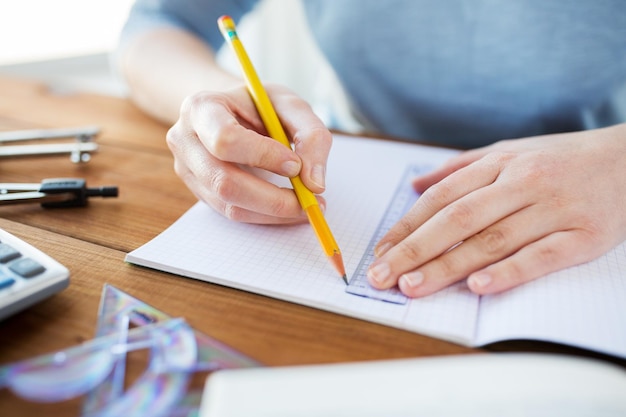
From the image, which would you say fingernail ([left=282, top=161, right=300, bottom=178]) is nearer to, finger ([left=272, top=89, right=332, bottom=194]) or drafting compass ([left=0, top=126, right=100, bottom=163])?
finger ([left=272, top=89, right=332, bottom=194])

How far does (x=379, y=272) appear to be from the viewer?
418 mm

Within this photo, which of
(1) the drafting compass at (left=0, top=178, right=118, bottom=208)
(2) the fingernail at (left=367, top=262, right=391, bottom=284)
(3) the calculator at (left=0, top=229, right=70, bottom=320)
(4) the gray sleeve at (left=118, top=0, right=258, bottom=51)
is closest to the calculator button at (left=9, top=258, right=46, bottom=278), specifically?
(3) the calculator at (left=0, top=229, right=70, bottom=320)

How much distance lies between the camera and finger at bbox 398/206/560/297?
0.41 metres

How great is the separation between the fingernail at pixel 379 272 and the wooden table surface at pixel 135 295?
0.05 metres

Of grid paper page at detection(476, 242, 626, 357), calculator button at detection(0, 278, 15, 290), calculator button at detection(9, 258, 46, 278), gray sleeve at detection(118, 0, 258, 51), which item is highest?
gray sleeve at detection(118, 0, 258, 51)

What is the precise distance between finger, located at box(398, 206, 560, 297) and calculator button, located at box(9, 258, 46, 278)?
0.29 metres

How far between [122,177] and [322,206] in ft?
0.94

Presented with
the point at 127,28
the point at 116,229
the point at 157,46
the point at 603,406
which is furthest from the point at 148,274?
the point at 127,28

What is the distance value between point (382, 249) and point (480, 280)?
91 millimetres

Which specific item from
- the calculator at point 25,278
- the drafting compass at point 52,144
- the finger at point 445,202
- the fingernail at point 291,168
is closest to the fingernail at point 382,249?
the finger at point 445,202

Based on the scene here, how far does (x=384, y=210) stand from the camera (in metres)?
0.55

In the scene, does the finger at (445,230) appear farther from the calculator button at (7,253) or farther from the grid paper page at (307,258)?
the calculator button at (7,253)

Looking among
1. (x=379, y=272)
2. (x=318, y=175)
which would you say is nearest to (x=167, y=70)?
→ (x=318, y=175)

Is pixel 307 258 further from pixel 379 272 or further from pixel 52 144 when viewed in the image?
pixel 52 144
